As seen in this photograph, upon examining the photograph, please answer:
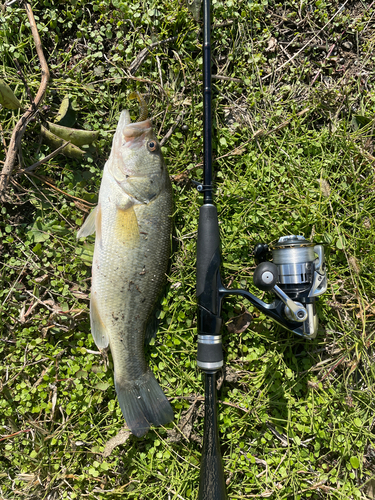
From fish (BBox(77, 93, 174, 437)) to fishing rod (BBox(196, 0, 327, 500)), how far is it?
0.95 feet

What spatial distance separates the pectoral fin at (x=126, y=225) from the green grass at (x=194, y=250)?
409 mm

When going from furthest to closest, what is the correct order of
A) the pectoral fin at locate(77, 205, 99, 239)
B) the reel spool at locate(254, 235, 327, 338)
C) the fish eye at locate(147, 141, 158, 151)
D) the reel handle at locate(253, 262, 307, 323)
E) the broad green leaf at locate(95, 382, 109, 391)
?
the broad green leaf at locate(95, 382, 109, 391) → the pectoral fin at locate(77, 205, 99, 239) → the fish eye at locate(147, 141, 158, 151) → the reel spool at locate(254, 235, 327, 338) → the reel handle at locate(253, 262, 307, 323)

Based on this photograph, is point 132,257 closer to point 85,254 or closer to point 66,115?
point 85,254

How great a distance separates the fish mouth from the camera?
1.91 m

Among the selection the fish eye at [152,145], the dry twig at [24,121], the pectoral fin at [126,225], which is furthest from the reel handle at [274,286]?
the dry twig at [24,121]

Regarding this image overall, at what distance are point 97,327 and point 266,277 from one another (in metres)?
1.11

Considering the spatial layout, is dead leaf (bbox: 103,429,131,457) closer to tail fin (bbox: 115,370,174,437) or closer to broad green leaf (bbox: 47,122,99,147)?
tail fin (bbox: 115,370,174,437)

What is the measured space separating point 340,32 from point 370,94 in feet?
1.75

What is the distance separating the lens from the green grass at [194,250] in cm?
215

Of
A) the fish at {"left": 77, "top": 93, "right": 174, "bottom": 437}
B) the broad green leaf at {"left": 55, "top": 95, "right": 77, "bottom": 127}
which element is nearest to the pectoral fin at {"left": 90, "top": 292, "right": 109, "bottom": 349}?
the fish at {"left": 77, "top": 93, "right": 174, "bottom": 437}

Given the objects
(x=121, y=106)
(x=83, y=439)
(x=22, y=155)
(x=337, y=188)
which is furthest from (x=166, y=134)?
(x=83, y=439)

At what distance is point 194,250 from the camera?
2.19 metres

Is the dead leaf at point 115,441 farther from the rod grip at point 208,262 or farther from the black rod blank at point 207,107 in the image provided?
the black rod blank at point 207,107

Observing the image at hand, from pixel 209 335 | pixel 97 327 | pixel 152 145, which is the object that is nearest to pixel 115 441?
pixel 97 327
